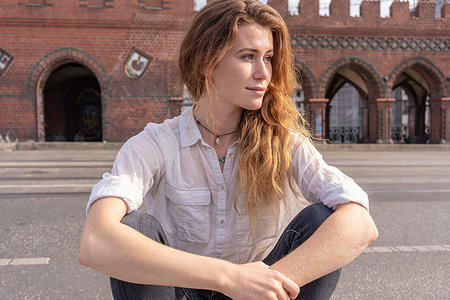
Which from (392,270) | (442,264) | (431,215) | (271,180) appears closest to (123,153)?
(271,180)

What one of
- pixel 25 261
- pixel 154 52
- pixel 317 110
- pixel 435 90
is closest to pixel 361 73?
pixel 317 110

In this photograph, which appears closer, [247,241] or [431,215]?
[247,241]

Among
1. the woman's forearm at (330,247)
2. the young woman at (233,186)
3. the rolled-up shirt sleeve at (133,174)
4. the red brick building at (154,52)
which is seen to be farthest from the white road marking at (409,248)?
the red brick building at (154,52)

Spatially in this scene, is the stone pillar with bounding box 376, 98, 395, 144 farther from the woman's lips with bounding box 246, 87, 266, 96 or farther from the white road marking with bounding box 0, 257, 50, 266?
the woman's lips with bounding box 246, 87, 266, 96

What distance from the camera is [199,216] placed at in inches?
70.5

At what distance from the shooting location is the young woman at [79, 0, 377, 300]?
1514 mm

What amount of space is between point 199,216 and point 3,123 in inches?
737

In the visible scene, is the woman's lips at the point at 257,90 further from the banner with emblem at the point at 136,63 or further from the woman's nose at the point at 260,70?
the banner with emblem at the point at 136,63

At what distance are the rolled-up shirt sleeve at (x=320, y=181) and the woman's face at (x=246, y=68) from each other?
302 millimetres

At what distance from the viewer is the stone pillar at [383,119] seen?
2030 cm

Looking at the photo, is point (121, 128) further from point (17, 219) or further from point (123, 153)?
point (123, 153)

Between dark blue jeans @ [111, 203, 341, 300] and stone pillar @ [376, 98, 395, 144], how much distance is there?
2011 cm

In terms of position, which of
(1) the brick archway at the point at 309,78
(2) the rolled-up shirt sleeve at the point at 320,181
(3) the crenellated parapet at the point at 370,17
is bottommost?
(2) the rolled-up shirt sleeve at the point at 320,181

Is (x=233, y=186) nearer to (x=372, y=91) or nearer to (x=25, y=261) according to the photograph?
(x=25, y=261)
